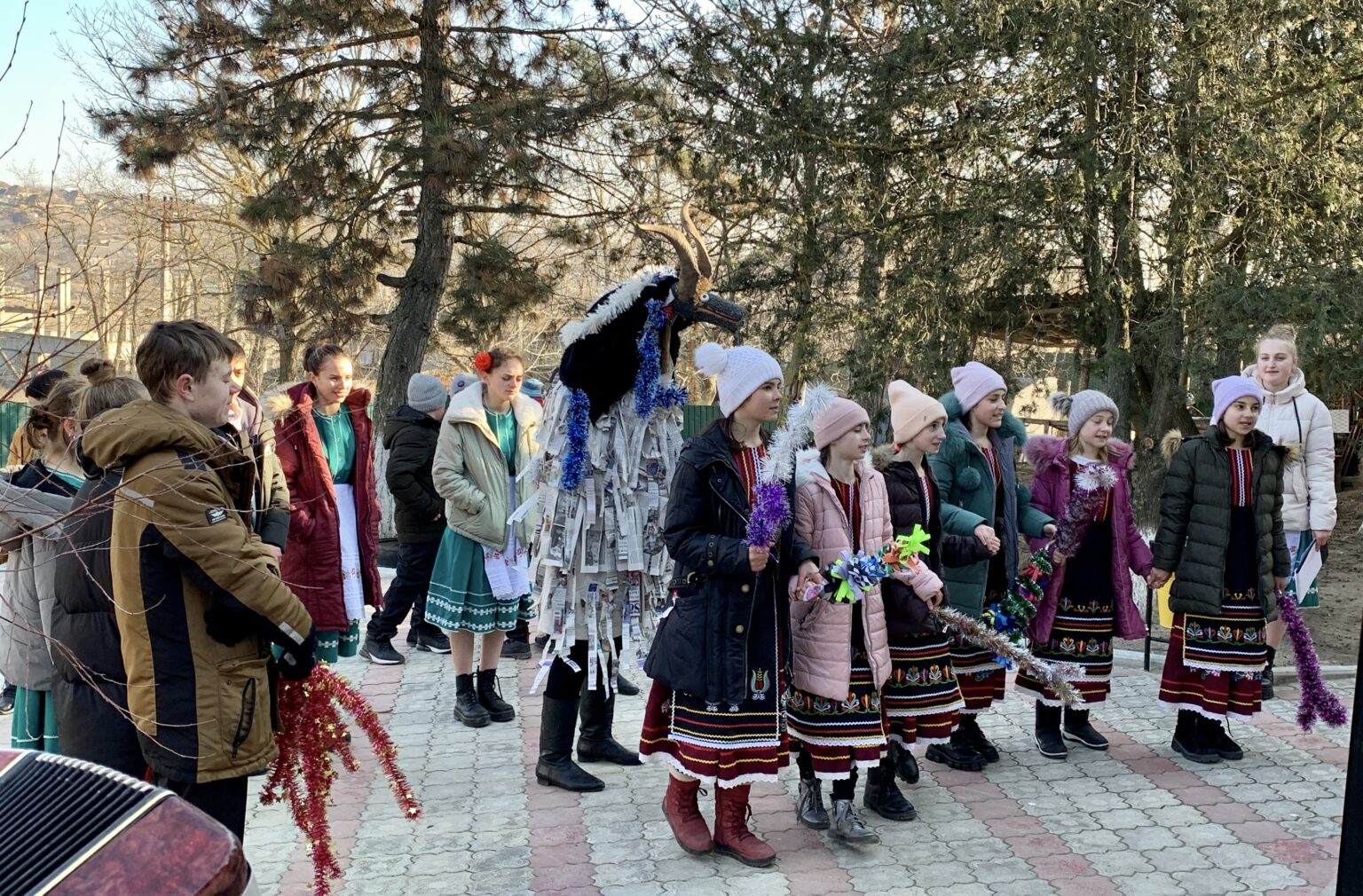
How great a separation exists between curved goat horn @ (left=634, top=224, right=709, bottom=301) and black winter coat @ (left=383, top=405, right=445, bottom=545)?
2.90 m

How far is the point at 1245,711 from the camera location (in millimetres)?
5359

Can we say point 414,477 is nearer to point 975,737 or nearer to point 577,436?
point 577,436

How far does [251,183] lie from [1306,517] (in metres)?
21.1

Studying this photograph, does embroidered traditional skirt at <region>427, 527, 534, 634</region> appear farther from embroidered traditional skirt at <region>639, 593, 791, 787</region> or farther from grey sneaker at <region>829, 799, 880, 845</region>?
grey sneaker at <region>829, 799, 880, 845</region>

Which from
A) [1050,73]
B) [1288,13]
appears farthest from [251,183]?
[1288,13]

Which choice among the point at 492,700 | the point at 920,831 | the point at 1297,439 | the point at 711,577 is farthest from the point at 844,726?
the point at 1297,439

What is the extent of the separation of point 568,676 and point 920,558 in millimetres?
1530

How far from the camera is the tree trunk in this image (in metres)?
13.1

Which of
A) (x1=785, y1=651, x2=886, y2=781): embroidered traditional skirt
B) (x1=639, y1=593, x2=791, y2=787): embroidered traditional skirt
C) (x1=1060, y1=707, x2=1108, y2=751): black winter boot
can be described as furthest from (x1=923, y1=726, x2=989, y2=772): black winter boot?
(x1=639, y1=593, x2=791, y2=787): embroidered traditional skirt

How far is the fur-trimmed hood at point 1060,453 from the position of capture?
548cm

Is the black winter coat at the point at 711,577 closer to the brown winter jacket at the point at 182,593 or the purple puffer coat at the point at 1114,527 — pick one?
the brown winter jacket at the point at 182,593

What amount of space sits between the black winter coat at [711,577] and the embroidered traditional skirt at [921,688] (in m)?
0.79

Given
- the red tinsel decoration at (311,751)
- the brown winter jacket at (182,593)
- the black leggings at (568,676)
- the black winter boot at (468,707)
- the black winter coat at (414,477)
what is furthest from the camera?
the black winter coat at (414,477)

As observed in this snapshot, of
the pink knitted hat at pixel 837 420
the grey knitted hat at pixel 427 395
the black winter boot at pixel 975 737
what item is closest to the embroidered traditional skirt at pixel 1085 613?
the black winter boot at pixel 975 737
